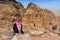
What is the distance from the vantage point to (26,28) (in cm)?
2252

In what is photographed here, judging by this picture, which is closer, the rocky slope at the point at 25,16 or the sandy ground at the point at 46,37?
the sandy ground at the point at 46,37

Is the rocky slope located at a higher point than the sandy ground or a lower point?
higher

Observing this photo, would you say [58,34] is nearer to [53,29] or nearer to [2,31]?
[53,29]

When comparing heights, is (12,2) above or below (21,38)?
above

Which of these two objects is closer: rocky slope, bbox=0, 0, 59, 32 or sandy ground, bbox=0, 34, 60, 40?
sandy ground, bbox=0, 34, 60, 40

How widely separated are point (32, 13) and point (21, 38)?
35.5 ft

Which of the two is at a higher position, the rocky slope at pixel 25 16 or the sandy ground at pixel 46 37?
the rocky slope at pixel 25 16

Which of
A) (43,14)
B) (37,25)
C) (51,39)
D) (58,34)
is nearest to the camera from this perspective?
(51,39)

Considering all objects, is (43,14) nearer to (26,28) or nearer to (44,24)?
(44,24)

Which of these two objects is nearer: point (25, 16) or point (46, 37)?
point (46, 37)

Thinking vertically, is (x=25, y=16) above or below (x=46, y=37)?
above

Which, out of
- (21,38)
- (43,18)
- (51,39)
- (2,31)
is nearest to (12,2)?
(43,18)

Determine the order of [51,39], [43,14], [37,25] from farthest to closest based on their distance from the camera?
1. [43,14]
2. [37,25]
3. [51,39]

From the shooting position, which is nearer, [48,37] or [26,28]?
[48,37]
